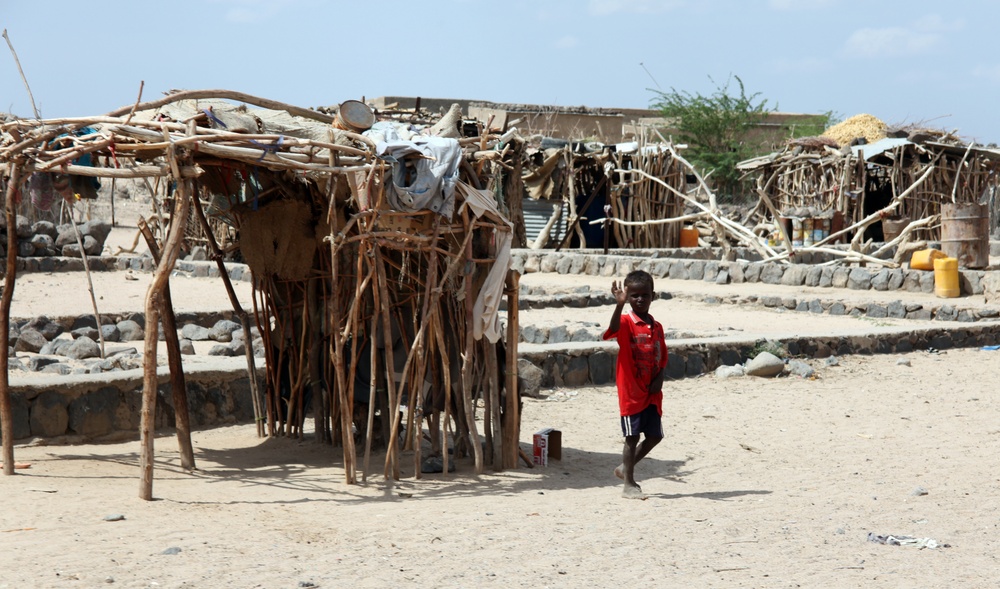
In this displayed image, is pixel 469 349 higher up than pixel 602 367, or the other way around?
pixel 469 349

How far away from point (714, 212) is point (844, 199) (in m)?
5.91

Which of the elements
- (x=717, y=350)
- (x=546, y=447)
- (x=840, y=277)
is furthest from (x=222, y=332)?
(x=840, y=277)

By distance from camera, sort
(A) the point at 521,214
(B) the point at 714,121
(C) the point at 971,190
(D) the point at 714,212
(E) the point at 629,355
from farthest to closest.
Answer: (B) the point at 714,121 → (C) the point at 971,190 → (A) the point at 521,214 → (D) the point at 714,212 → (E) the point at 629,355

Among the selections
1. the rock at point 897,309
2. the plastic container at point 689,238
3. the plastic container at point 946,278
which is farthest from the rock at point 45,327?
the plastic container at point 689,238

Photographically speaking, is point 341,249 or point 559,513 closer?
point 559,513

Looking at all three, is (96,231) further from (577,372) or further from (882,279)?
(577,372)

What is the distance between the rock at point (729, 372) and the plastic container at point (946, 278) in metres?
6.93

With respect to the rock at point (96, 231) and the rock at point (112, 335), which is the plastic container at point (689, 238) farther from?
the rock at point (112, 335)

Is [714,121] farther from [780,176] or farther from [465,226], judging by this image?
[465,226]

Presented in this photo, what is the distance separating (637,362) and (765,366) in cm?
432

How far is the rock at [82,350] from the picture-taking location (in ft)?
33.2

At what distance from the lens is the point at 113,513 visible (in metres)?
5.02

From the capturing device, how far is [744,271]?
1778 cm

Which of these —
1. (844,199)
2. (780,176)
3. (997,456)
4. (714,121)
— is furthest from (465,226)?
(714,121)
